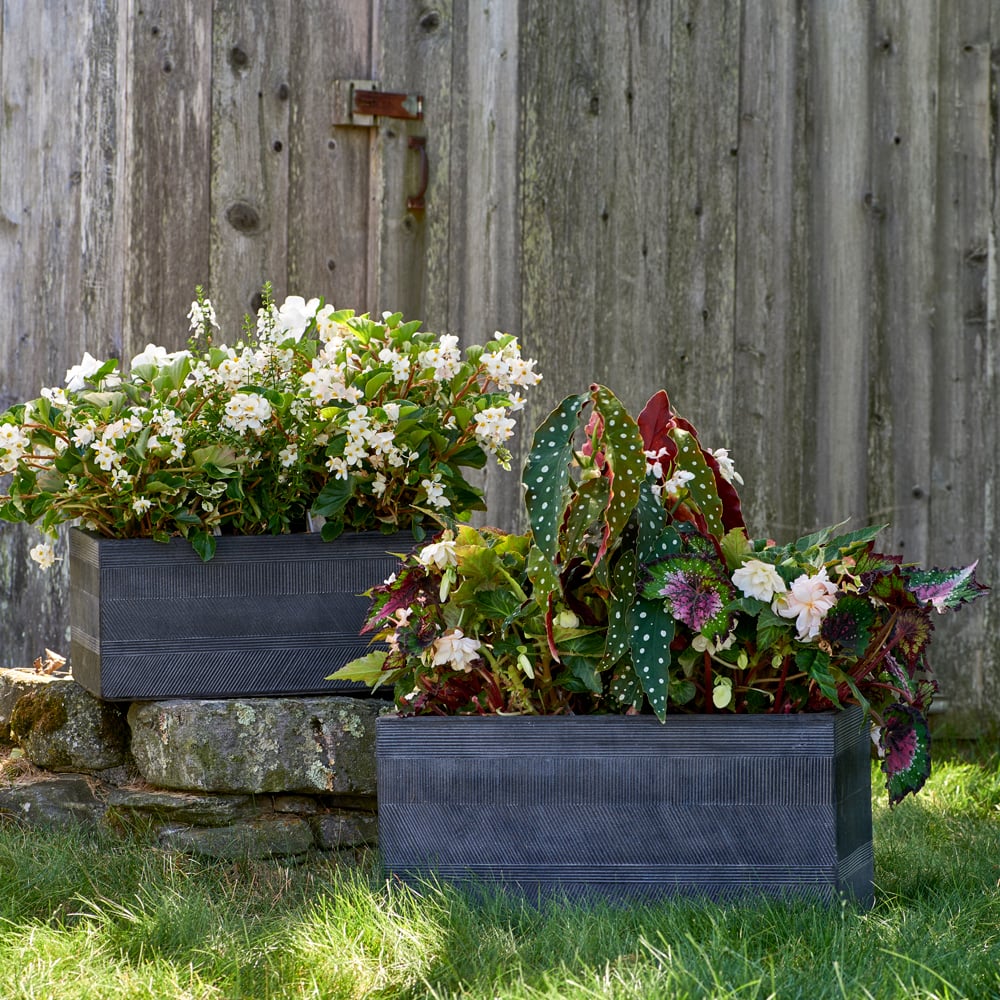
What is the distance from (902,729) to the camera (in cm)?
208

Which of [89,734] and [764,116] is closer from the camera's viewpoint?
[89,734]

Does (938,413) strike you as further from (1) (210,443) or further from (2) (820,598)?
(1) (210,443)

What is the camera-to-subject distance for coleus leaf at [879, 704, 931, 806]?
204cm

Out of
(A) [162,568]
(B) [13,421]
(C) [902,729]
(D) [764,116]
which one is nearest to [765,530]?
(D) [764,116]

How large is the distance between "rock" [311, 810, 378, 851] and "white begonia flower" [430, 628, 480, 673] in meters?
0.54

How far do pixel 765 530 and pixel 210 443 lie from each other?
1750mm

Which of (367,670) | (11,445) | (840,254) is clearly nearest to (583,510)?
(367,670)

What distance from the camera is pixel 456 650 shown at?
2.05 metres

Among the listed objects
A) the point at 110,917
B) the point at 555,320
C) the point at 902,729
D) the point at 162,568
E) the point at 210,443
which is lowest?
the point at 110,917

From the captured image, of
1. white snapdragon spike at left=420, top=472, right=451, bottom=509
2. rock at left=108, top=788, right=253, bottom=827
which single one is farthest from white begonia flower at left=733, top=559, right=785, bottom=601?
rock at left=108, top=788, right=253, bottom=827

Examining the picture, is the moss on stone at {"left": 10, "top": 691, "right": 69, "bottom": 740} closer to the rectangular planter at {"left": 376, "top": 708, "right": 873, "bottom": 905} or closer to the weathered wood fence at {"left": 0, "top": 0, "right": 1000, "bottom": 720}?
the weathered wood fence at {"left": 0, "top": 0, "right": 1000, "bottom": 720}

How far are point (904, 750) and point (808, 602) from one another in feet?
1.11

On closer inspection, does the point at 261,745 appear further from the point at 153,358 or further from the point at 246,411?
the point at 153,358

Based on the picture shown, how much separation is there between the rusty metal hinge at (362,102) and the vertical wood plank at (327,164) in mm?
19
